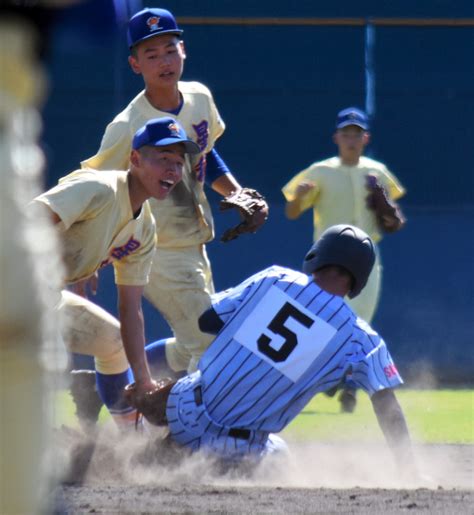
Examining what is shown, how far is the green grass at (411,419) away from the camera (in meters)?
7.45

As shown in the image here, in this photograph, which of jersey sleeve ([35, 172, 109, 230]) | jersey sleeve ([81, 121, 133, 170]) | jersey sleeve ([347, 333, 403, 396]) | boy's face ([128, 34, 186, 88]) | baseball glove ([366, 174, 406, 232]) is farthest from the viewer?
baseball glove ([366, 174, 406, 232])

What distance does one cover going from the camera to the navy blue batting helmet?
5.28 meters

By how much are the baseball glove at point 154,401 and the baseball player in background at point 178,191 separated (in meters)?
0.79

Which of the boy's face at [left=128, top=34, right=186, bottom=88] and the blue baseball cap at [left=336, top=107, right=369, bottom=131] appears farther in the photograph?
the blue baseball cap at [left=336, top=107, right=369, bottom=131]

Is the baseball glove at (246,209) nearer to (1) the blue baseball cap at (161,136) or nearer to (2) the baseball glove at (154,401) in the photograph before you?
(1) the blue baseball cap at (161,136)

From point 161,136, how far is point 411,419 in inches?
138

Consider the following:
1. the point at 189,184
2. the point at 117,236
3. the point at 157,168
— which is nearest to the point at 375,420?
the point at 189,184

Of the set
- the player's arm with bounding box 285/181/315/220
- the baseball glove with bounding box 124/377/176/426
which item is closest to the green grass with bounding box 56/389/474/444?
the baseball glove with bounding box 124/377/176/426

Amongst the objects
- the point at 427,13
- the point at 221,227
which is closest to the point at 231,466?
the point at 221,227

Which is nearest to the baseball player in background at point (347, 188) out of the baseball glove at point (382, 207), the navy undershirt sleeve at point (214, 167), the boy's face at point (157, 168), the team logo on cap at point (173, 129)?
the baseball glove at point (382, 207)

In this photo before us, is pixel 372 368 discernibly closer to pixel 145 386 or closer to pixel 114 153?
pixel 145 386

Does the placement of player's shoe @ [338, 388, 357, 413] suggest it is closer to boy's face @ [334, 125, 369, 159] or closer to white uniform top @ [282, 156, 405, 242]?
white uniform top @ [282, 156, 405, 242]

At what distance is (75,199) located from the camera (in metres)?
4.92

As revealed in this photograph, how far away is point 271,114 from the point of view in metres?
12.0
